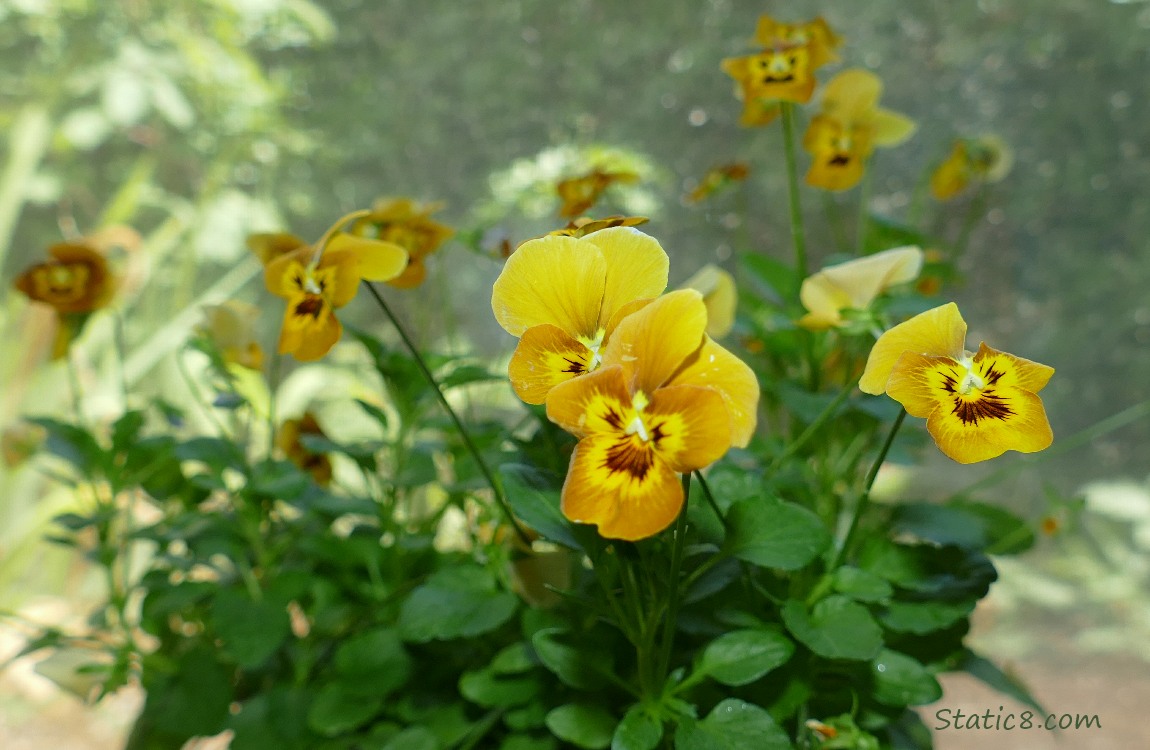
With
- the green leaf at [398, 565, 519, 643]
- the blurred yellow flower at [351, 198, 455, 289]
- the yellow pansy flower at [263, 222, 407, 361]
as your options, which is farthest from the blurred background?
the green leaf at [398, 565, 519, 643]

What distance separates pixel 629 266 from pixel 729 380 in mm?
74

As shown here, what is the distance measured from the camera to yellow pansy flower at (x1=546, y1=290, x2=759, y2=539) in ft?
1.01

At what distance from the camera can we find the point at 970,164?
2.74ft

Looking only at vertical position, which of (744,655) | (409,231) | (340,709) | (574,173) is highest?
(574,173)

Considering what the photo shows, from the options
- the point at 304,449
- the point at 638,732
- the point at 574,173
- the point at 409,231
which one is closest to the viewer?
the point at 638,732

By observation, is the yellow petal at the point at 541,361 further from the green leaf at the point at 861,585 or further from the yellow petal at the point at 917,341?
the green leaf at the point at 861,585

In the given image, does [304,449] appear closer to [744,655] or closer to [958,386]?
[744,655]

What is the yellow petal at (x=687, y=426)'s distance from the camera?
0.30 meters

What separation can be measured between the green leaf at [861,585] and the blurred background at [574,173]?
0.94ft

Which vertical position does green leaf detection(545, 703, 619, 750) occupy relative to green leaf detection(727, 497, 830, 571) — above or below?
below

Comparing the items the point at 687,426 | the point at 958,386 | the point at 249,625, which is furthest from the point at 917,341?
the point at 249,625

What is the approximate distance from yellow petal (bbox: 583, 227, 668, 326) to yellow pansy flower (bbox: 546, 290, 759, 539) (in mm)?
38

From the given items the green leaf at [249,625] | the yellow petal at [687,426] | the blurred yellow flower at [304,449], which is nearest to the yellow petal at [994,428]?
the yellow petal at [687,426]

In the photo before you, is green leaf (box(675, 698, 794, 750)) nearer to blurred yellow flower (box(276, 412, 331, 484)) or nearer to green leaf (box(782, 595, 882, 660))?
green leaf (box(782, 595, 882, 660))
